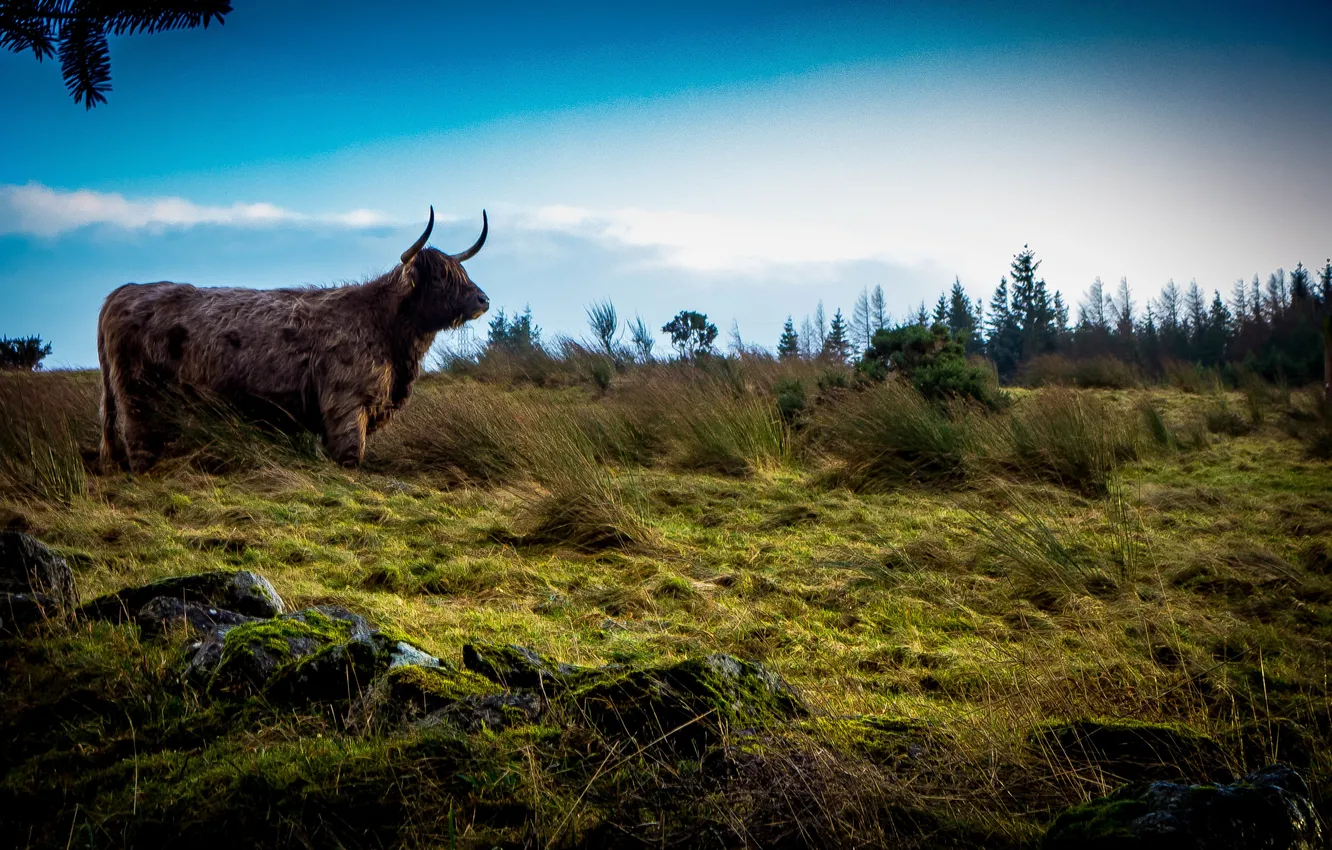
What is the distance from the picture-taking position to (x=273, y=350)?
686 centimetres

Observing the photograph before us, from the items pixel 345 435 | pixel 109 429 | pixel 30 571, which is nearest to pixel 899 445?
pixel 345 435

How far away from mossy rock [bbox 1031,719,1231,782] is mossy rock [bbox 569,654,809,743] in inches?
23.9

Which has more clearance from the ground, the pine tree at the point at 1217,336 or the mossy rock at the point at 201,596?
the pine tree at the point at 1217,336

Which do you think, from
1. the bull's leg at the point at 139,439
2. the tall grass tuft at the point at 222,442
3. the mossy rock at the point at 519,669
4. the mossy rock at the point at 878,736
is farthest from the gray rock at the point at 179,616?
the bull's leg at the point at 139,439

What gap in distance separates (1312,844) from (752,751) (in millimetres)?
969

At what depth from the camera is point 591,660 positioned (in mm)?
2857

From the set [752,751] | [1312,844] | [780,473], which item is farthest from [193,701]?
[780,473]

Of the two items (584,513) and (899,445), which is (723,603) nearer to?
(584,513)

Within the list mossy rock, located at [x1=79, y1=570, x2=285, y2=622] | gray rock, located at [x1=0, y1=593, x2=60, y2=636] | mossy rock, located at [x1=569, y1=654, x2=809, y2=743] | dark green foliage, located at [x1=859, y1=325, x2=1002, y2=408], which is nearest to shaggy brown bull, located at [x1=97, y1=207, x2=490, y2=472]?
mossy rock, located at [x1=79, y1=570, x2=285, y2=622]

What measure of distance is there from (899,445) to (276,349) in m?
5.44

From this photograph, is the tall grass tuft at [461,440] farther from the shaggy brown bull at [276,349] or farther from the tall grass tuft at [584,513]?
the tall grass tuft at [584,513]

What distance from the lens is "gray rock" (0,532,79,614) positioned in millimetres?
2785

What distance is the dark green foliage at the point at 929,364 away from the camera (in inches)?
364

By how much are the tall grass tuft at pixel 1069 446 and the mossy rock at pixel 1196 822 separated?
5.12 m
